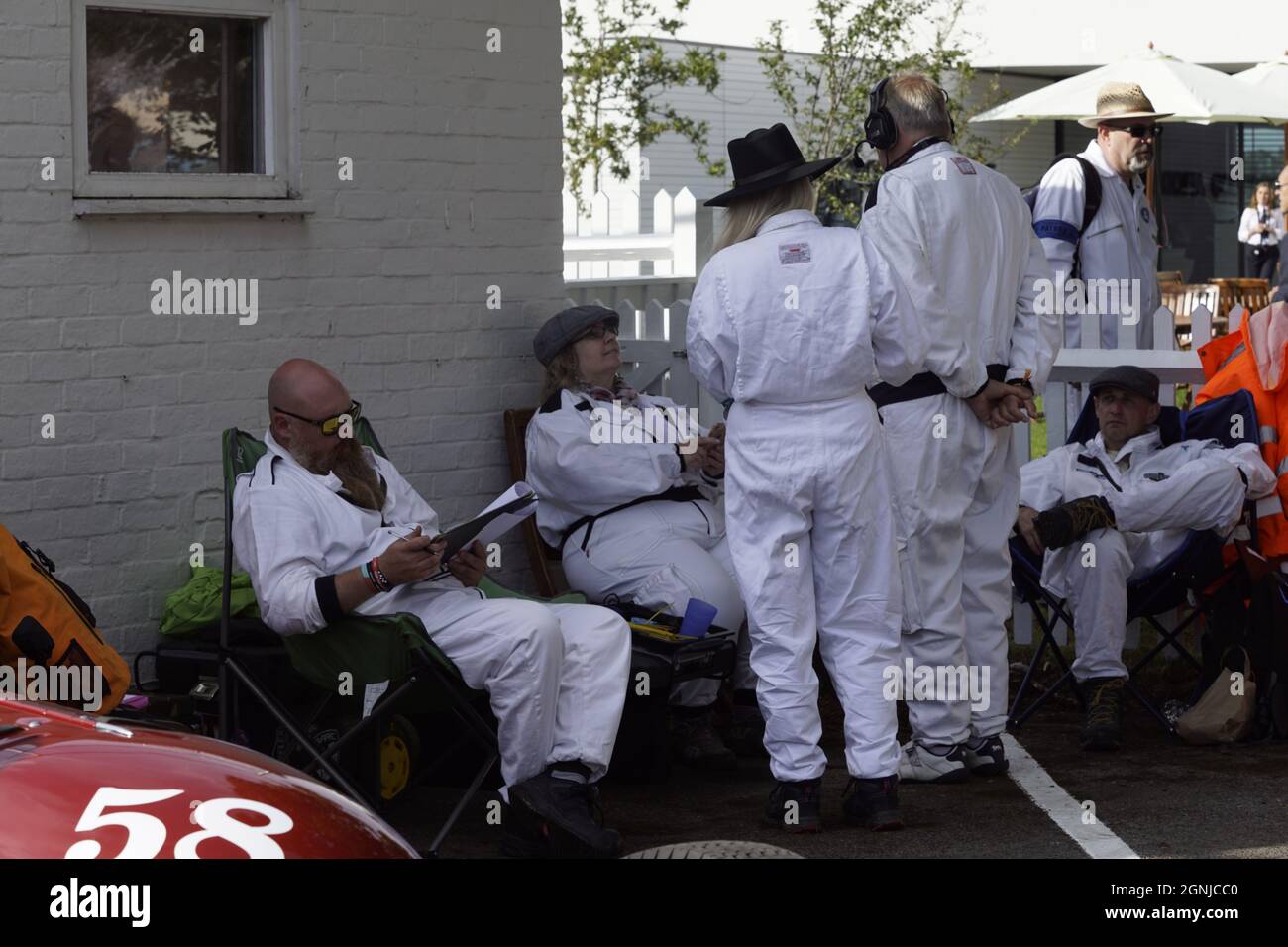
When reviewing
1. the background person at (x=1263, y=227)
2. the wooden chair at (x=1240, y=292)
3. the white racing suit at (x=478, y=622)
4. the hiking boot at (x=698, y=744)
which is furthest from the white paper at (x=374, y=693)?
the background person at (x=1263, y=227)

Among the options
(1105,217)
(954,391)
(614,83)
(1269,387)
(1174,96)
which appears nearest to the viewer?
(954,391)

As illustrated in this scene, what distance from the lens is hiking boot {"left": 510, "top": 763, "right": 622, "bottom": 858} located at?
4.69m

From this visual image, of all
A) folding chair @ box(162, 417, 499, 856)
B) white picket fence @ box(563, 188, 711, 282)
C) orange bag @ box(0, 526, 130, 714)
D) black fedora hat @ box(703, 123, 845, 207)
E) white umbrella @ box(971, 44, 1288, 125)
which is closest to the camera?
orange bag @ box(0, 526, 130, 714)

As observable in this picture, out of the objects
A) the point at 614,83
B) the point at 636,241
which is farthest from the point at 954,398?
the point at 614,83

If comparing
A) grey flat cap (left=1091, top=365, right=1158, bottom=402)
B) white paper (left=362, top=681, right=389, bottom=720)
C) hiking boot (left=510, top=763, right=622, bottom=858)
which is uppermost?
grey flat cap (left=1091, top=365, right=1158, bottom=402)

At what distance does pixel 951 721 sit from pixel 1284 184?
2782 mm

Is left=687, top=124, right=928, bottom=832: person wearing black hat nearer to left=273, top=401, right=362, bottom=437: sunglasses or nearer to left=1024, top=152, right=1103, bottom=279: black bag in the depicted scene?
left=273, top=401, right=362, bottom=437: sunglasses

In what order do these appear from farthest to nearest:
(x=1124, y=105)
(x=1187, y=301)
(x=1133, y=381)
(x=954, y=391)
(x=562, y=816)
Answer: (x=1187, y=301) → (x=1124, y=105) → (x=1133, y=381) → (x=954, y=391) → (x=562, y=816)

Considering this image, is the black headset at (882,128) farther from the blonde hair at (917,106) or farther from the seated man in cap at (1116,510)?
→ the seated man in cap at (1116,510)

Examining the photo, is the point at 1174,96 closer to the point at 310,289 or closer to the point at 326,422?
the point at 310,289

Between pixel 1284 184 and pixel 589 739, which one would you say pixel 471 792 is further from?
pixel 1284 184

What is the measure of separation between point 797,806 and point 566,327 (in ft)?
6.79

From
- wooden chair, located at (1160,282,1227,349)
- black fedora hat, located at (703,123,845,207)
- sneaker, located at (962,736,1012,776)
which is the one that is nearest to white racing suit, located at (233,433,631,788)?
black fedora hat, located at (703,123,845,207)

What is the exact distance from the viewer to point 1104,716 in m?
6.18
